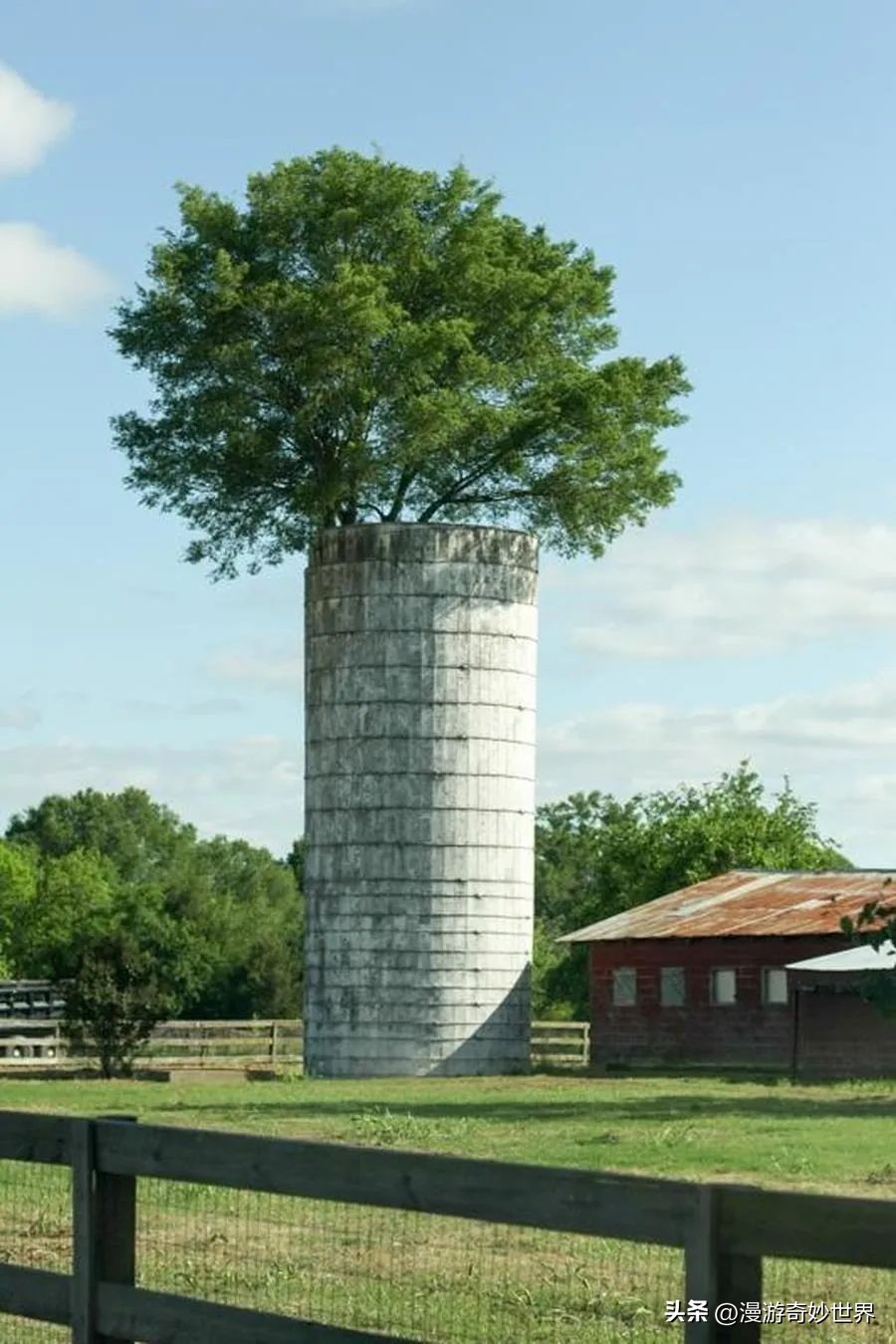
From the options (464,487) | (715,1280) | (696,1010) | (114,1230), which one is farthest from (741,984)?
(715,1280)

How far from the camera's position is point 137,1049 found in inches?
1871

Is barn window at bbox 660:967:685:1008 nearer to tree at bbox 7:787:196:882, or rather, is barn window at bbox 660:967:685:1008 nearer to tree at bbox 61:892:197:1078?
tree at bbox 61:892:197:1078

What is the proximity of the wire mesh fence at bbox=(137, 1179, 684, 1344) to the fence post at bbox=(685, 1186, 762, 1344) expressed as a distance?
3.38 m

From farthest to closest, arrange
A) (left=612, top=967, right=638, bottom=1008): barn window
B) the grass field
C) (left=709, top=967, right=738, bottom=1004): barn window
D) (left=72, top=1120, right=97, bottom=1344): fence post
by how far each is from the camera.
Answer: (left=612, top=967, right=638, bottom=1008): barn window < (left=709, top=967, right=738, bottom=1004): barn window < the grass field < (left=72, top=1120, right=97, bottom=1344): fence post

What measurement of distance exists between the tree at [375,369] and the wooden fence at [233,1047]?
11.1 metres

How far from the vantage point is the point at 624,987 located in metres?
57.4

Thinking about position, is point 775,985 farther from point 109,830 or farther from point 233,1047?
point 109,830

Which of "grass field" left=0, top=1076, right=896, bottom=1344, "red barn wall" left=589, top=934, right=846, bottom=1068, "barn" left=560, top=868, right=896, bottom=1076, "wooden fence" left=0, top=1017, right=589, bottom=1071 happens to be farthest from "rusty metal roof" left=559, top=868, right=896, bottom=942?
"grass field" left=0, top=1076, right=896, bottom=1344

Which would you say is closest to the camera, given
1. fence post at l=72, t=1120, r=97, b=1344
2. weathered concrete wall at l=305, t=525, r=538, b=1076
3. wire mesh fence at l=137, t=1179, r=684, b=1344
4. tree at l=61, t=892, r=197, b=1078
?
fence post at l=72, t=1120, r=97, b=1344

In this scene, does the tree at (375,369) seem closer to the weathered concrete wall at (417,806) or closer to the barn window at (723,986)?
the weathered concrete wall at (417,806)

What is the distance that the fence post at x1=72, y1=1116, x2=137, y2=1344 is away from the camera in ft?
28.9

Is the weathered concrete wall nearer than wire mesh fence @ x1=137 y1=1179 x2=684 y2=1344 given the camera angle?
No

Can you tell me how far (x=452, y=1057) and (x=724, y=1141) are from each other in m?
23.0

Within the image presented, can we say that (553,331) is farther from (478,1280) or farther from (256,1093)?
(478,1280)
